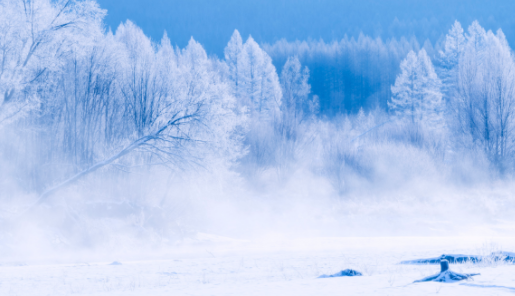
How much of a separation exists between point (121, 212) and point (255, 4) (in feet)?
467

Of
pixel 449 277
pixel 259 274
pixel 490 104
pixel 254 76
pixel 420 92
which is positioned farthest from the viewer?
pixel 254 76

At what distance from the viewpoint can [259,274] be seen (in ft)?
29.5

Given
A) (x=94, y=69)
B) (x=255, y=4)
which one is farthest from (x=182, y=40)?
(x=94, y=69)

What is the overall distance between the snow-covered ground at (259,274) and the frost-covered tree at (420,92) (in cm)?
2914

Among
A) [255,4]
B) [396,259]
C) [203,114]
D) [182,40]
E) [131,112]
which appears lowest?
[396,259]

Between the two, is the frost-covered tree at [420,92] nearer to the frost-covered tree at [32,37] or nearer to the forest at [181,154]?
the forest at [181,154]

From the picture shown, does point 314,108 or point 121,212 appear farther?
point 314,108

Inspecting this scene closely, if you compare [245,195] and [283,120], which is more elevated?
[283,120]

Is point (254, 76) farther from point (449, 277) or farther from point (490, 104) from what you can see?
point (449, 277)

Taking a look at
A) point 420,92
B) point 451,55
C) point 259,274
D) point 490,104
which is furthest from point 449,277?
point 451,55

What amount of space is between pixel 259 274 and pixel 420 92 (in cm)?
3894

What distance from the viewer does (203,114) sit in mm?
16141

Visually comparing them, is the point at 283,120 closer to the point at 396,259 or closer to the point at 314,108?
the point at 396,259

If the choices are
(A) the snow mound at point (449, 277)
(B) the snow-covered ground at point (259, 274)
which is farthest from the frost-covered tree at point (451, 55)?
(A) the snow mound at point (449, 277)
